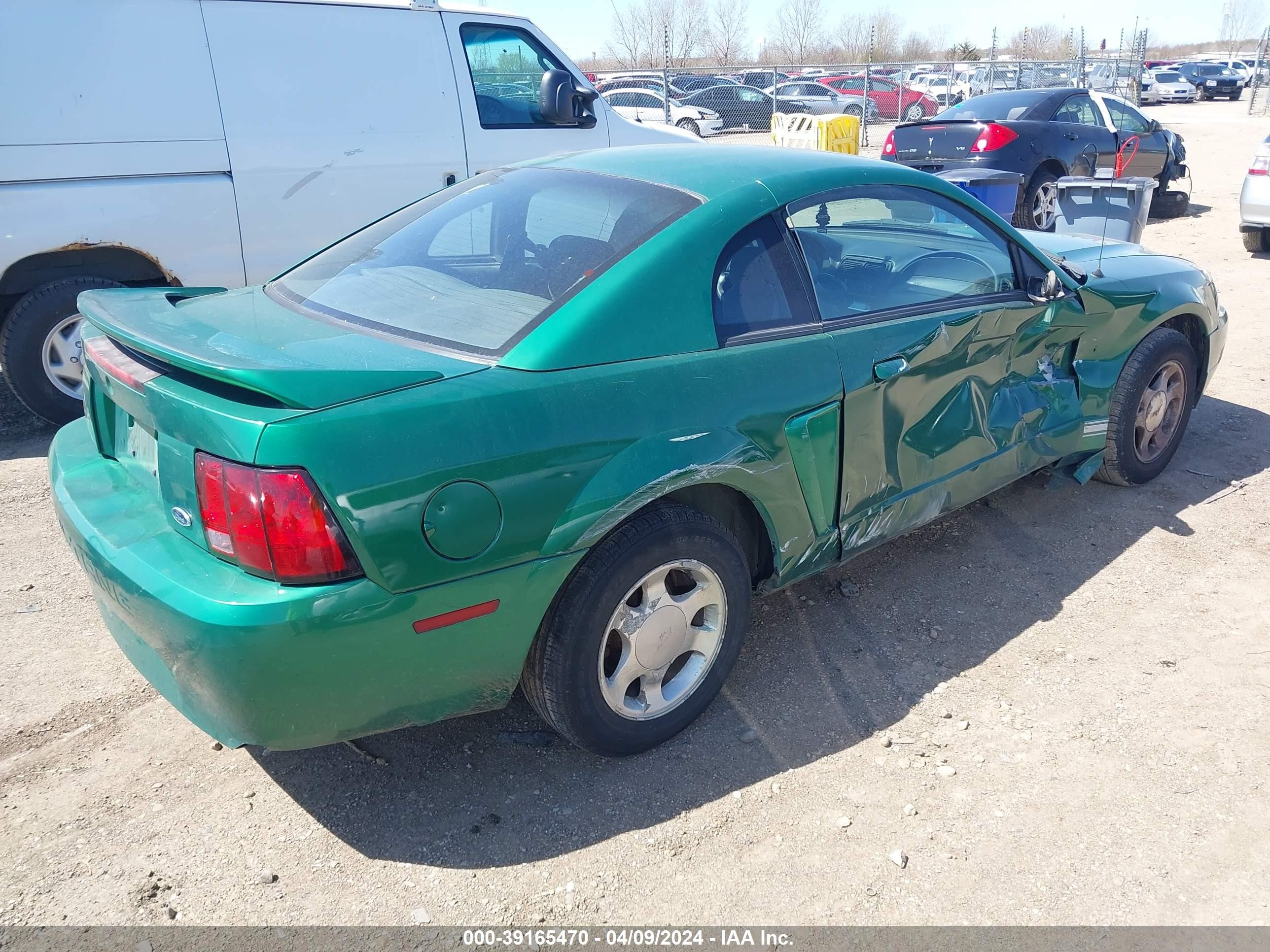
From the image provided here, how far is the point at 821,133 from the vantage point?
14.4m

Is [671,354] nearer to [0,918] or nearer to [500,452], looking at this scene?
[500,452]

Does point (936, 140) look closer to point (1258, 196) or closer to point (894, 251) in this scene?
point (1258, 196)

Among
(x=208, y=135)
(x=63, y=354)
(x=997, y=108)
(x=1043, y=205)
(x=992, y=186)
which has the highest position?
(x=208, y=135)

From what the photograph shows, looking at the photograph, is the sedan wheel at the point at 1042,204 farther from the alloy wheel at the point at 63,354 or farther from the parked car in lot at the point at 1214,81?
the parked car in lot at the point at 1214,81

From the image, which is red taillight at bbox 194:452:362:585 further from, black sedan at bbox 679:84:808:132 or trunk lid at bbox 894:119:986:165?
black sedan at bbox 679:84:808:132

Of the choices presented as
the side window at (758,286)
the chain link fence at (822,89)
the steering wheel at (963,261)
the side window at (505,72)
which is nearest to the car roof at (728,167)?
the side window at (758,286)

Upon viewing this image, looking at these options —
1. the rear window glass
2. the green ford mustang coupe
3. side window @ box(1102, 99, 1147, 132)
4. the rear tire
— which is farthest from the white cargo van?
side window @ box(1102, 99, 1147, 132)

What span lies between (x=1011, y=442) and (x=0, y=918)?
344cm

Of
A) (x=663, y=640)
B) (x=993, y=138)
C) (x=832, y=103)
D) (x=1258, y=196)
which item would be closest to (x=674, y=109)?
(x=832, y=103)

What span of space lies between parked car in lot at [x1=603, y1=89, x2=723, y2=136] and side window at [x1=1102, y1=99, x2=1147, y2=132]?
9873mm

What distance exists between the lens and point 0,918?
2.26 m

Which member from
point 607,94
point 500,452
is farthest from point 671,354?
point 607,94

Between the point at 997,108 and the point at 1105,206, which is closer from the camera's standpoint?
the point at 1105,206

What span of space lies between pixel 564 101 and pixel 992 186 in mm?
3296
